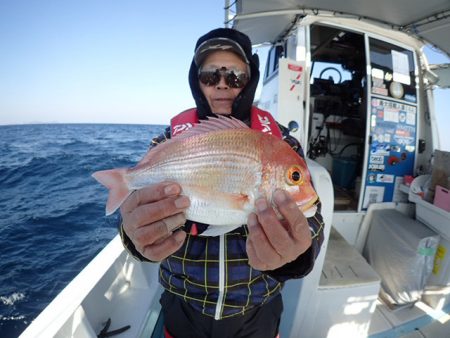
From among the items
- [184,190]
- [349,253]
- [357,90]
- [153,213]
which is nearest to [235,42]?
[184,190]

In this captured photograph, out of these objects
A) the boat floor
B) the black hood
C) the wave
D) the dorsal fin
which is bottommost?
the wave

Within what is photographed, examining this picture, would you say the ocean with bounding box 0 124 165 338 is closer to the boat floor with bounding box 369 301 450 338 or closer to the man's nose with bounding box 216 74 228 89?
the man's nose with bounding box 216 74 228 89

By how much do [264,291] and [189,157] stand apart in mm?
937

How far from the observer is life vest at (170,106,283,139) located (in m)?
1.66

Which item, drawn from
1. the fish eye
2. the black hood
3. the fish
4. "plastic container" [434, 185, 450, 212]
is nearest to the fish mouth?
the fish

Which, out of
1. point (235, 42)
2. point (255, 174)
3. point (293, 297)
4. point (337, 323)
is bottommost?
point (337, 323)

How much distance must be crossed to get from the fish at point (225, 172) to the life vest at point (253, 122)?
398mm

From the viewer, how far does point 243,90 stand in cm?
170

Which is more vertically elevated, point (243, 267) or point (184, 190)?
point (184, 190)

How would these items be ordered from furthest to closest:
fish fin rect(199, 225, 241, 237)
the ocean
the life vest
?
1. the ocean
2. the life vest
3. fish fin rect(199, 225, 241, 237)

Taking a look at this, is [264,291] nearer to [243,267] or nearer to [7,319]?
[243,267]

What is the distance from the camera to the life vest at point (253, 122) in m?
1.66

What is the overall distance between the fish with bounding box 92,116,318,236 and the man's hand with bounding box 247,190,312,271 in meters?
0.07

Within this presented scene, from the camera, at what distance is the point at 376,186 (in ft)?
13.5
